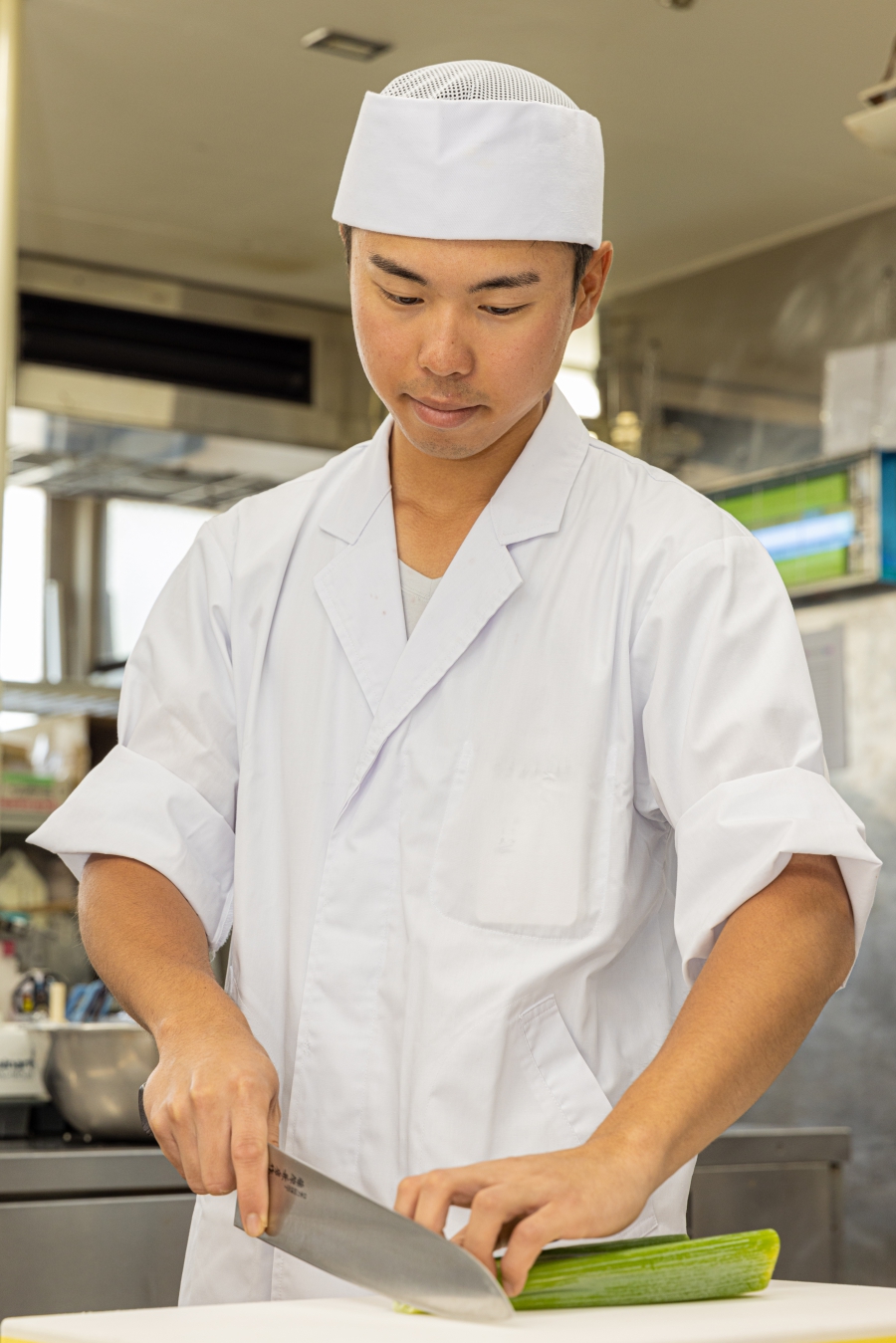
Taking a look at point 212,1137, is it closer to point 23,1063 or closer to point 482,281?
point 482,281

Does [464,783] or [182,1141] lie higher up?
[464,783]

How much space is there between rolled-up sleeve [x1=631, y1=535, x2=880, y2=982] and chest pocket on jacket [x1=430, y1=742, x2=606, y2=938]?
6 centimetres

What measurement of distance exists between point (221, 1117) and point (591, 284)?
627 millimetres

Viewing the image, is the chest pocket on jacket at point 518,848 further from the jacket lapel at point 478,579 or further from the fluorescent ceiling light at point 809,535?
the fluorescent ceiling light at point 809,535

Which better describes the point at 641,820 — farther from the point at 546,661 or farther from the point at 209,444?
the point at 209,444

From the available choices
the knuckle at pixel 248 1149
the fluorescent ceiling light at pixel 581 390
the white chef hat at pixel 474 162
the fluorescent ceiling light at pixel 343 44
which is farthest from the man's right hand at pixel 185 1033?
the fluorescent ceiling light at pixel 581 390

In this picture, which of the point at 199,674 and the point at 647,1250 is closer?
the point at 647,1250

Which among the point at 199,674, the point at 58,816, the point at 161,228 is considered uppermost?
the point at 161,228

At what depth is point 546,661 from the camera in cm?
115

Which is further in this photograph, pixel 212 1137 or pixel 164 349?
pixel 164 349

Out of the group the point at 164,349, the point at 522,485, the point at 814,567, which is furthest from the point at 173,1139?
the point at 164,349

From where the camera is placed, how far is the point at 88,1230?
189 centimetres

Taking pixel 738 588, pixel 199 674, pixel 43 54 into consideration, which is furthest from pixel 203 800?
pixel 43 54

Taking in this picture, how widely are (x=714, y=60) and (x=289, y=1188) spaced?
8.19ft
